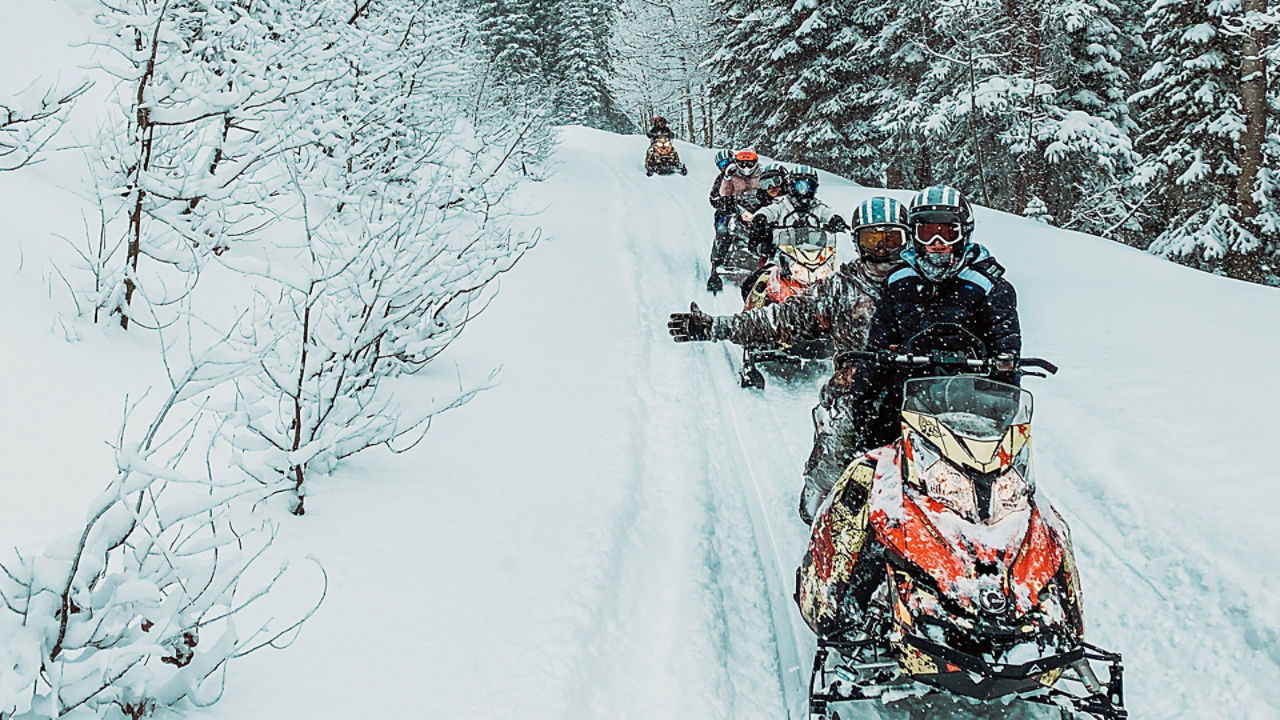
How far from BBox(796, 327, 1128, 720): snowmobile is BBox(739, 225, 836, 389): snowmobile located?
14.1 feet

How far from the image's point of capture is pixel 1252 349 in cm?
707

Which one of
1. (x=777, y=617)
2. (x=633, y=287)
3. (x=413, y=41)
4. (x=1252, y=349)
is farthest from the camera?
(x=633, y=287)

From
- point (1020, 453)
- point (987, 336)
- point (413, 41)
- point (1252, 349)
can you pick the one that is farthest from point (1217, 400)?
point (413, 41)

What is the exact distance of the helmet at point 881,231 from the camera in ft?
16.3

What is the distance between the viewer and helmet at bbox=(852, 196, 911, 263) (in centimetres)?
496

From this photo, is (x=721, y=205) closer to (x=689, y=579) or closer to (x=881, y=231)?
(x=881, y=231)

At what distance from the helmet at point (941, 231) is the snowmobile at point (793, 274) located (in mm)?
3922

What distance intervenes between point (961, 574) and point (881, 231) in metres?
2.56

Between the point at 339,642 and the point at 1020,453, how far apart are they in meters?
2.60

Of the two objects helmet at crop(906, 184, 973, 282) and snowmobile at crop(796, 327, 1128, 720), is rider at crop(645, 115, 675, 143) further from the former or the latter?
snowmobile at crop(796, 327, 1128, 720)

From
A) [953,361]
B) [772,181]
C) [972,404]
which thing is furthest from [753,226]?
[972,404]

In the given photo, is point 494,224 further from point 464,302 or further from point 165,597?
point 165,597

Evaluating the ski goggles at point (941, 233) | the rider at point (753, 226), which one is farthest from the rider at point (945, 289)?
the rider at point (753, 226)

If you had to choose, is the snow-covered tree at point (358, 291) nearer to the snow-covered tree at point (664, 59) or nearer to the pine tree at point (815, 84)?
the pine tree at point (815, 84)
